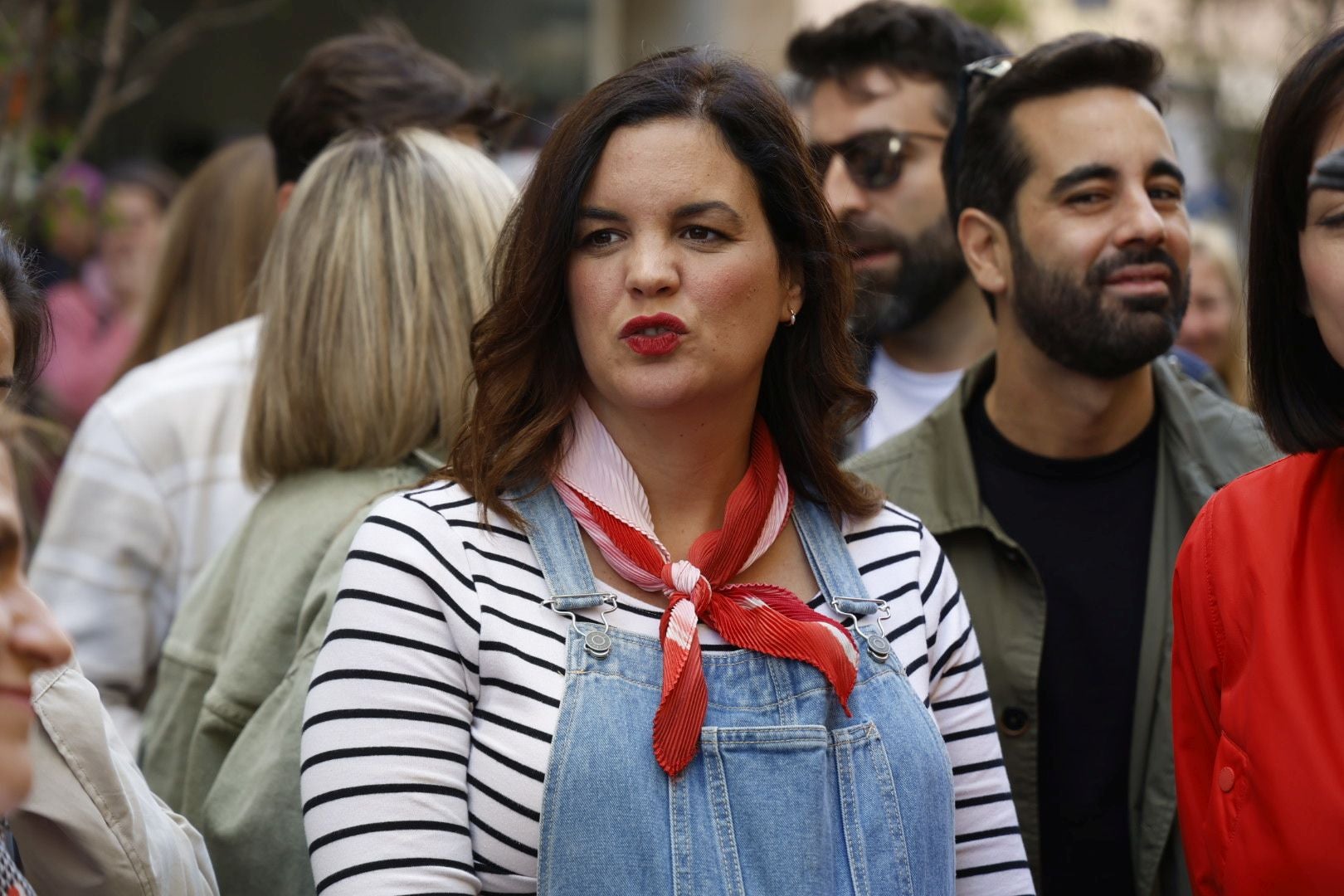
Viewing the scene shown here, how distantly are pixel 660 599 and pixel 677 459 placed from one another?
28 centimetres

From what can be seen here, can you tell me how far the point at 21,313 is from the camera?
91.7 inches

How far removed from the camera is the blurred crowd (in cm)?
216

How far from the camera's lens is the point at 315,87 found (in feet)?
12.9

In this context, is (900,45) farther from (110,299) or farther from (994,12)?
(994,12)

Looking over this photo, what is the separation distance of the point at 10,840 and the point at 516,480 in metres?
0.90

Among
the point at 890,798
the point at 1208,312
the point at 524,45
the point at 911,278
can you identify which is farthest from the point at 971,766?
the point at 524,45

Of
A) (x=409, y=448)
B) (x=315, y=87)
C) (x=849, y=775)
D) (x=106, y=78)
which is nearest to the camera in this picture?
(x=849, y=775)

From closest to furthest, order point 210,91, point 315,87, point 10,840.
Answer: point 10,840 < point 315,87 < point 210,91

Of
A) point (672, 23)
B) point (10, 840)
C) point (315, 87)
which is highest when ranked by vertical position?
point (672, 23)

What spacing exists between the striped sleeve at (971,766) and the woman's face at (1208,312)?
446cm

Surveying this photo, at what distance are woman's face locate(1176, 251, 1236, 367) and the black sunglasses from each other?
2.67m

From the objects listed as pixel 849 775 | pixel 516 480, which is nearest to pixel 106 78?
pixel 516 480

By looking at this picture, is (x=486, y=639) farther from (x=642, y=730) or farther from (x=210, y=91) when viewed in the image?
(x=210, y=91)

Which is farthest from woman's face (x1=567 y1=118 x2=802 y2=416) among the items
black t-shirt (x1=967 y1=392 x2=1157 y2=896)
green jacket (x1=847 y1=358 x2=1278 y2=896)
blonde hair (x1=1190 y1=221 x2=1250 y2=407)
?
blonde hair (x1=1190 y1=221 x2=1250 y2=407)
